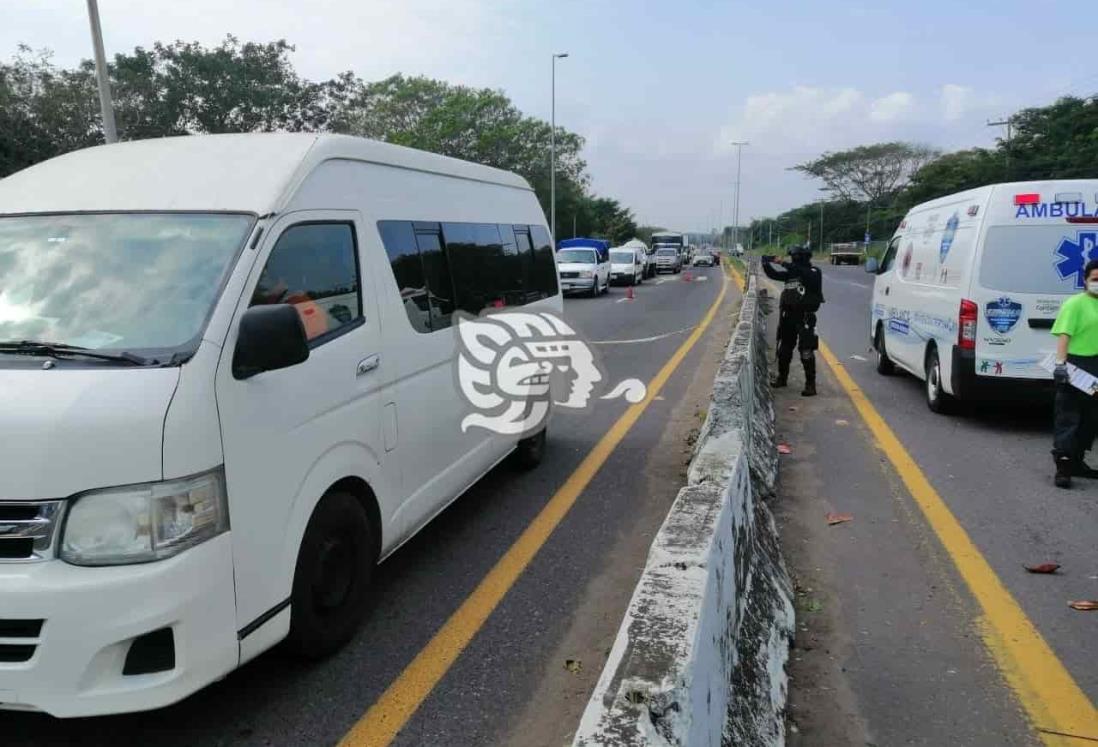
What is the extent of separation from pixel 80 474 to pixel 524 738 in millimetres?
1843

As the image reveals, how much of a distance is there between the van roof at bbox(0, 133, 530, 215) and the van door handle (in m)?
0.81

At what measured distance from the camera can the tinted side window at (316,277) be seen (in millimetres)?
3385

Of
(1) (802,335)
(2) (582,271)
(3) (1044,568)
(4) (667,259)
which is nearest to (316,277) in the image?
(3) (1044,568)

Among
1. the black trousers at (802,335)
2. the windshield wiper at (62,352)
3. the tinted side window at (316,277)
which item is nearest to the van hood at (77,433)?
the windshield wiper at (62,352)

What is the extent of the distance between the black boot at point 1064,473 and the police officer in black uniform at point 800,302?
12.1 ft

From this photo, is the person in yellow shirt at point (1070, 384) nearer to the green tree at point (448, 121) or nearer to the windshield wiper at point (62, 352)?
the windshield wiper at point (62, 352)

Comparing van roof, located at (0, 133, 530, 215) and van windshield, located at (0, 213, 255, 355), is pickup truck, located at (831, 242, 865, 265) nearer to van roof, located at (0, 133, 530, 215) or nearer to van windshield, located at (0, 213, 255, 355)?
van roof, located at (0, 133, 530, 215)

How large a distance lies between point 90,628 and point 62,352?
3.20ft

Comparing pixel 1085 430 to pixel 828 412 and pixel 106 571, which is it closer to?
pixel 828 412

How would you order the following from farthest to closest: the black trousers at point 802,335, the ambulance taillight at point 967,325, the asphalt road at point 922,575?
the black trousers at point 802,335 → the ambulance taillight at point 967,325 → the asphalt road at point 922,575

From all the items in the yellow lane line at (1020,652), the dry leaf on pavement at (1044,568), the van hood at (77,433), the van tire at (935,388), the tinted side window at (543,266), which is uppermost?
the tinted side window at (543,266)

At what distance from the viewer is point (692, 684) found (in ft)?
7.10

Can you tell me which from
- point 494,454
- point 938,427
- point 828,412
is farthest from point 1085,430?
point 494,454

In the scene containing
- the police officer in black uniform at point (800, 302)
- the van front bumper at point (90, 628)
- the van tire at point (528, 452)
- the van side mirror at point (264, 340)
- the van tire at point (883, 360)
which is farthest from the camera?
the van tire at point (883, 360)
